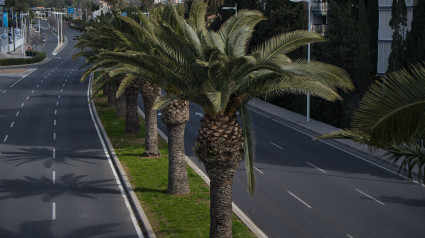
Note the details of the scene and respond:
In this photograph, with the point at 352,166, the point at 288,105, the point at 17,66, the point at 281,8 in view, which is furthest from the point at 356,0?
the point at 17,66

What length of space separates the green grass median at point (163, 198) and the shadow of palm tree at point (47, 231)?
137 cm

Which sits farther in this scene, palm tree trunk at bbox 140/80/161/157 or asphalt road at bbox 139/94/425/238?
palm tree trunk at bbox 140/80/161/157

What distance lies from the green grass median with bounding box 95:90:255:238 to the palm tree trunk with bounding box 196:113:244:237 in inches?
84.5

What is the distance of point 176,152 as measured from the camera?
21.2 m

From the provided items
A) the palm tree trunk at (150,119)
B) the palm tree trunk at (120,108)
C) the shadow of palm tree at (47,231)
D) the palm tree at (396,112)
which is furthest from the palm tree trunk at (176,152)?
the palm tree trunk at (120,108)

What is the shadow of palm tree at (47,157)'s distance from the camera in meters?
27.2

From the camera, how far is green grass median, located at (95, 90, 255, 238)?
673 inches

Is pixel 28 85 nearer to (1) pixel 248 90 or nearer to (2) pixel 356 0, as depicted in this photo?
(2) pixel 356 0

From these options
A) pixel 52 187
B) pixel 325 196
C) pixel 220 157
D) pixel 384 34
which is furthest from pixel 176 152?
pixel 384 34

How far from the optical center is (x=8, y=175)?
2444cm

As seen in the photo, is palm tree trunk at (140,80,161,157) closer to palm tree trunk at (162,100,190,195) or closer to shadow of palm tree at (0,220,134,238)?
palm tree trunk at (162,100,190,195)

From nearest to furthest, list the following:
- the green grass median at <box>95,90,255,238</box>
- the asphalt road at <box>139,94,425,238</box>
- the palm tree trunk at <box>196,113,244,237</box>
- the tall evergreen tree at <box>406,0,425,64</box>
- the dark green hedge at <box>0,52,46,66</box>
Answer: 1. the palm tree trunk at <box>196,113,244,237</box>
2. the green grass median at <box>95,90,255,238</box>
3. the asphalt road at <box>139,94,425,238</box>
4. the tall evergreen tree at <box>406,0,425,64</box>
5. the dark green hedge at <box>0,52,46,66</box>

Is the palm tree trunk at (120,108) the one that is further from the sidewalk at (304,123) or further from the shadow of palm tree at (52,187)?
the shadow of palm tree at (52,187)

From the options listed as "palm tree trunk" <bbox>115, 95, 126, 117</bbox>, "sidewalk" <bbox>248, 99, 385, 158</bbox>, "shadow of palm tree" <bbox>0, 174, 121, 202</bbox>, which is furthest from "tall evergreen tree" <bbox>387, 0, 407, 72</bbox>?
"shadow of palm tree" <bbox>0, 174, 121, 202</bbox>
